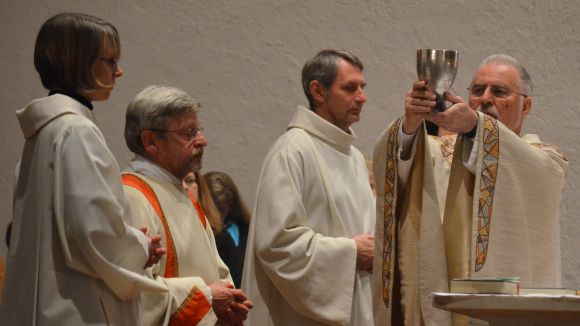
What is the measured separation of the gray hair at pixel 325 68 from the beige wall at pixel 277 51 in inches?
69.1

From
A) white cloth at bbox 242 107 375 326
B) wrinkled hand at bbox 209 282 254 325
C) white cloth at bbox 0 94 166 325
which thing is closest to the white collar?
wrinkled hand at bbox 209 282 254 325

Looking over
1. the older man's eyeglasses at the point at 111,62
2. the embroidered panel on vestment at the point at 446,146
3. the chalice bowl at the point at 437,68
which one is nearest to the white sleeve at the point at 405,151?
the chalice bowl at the point at 437,68

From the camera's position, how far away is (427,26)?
7.46 metres

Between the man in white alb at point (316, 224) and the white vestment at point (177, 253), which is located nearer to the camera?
the white vestment at point (177, 253)

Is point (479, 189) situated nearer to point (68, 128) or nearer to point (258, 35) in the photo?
point (68, 128)

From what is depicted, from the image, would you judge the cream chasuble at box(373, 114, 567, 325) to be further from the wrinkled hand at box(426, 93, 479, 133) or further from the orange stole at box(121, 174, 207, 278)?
the orange stole at box(121, 174, 207, 278)

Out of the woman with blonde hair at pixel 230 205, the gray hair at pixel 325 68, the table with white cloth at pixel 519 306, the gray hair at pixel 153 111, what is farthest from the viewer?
the woman with blonde hair at pixel 230 205

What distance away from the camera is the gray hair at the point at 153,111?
4.54m

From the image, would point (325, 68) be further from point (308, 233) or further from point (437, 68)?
point (437, 68)

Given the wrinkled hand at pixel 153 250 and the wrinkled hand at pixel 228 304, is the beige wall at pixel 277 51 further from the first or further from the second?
the wrinkled hand at pixel 153 250

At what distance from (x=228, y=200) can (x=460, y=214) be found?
8.98 ft

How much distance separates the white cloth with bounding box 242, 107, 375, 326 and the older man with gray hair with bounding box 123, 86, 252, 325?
0.42 m

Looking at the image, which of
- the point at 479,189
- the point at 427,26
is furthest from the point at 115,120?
the point at 479,189

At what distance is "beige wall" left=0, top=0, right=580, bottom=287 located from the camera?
731 centimetres
